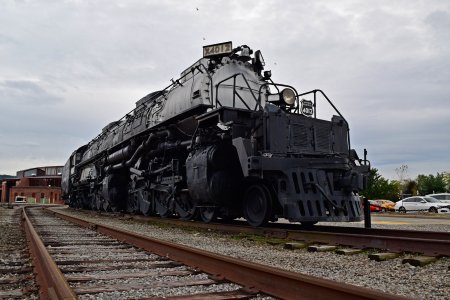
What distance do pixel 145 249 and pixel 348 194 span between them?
4.12 metres

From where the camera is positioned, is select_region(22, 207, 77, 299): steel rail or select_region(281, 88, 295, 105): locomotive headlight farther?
select_region(281, 88, 295, 105): locomotive headlight

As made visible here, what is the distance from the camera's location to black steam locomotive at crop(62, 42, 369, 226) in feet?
25.0

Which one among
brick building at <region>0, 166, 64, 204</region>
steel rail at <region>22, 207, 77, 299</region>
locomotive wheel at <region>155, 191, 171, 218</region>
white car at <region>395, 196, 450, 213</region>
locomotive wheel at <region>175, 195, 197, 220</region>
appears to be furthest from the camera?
brick building at <region>0, 166, 64, 204</region>

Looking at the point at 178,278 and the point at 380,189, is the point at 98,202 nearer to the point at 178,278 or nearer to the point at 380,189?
the point at 178,278

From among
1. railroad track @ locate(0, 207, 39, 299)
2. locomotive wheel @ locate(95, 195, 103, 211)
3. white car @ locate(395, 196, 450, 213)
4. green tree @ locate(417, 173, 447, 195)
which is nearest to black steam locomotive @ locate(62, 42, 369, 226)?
railroad track @ locate(0, 207, 39, 299)

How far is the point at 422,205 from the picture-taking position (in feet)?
90.4

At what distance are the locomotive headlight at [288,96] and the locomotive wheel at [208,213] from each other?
9.33ft

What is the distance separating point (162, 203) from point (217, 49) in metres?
4.62

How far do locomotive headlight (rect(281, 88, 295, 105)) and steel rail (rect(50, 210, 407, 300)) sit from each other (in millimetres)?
4980

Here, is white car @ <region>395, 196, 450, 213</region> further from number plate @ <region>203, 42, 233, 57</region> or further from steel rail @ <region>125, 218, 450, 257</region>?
number plate @ <region>203, 42, 233, 57</region>

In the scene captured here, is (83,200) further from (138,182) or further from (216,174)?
(216,174)

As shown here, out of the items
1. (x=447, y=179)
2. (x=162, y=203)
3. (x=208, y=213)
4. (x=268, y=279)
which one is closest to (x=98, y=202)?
(x=162, y=203)

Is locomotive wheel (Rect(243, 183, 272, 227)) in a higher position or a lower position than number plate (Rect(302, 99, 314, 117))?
lower

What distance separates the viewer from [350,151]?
920 centimetres
